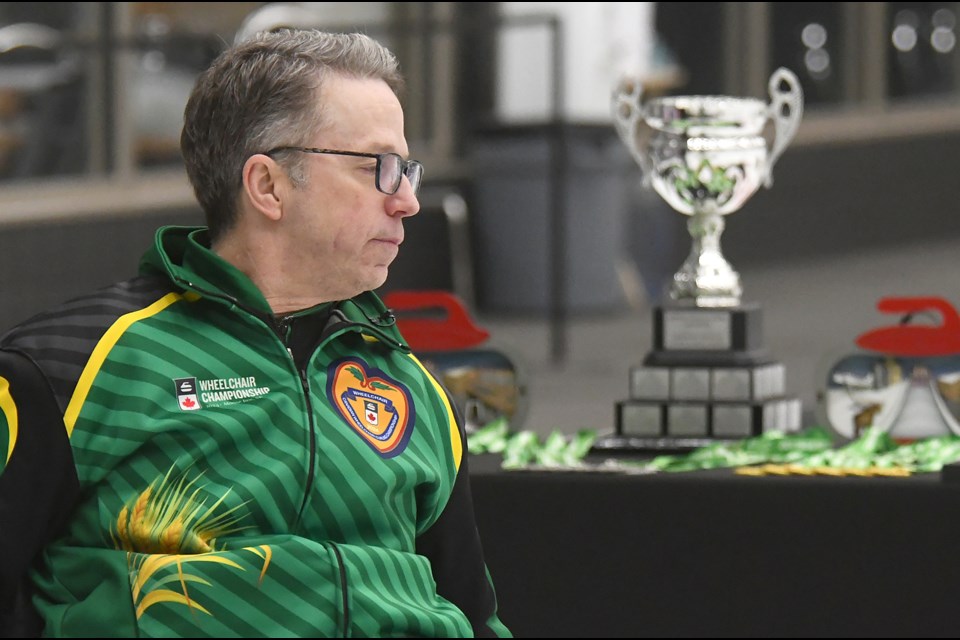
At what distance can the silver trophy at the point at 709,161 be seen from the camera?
3219mm

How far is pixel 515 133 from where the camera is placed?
741 cm

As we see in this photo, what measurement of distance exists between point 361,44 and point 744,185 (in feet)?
5.16

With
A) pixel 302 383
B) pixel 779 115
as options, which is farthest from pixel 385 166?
pixel 779 115

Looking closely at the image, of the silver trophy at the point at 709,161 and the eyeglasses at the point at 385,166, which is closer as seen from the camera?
the eyeglasses at the point at 385,166

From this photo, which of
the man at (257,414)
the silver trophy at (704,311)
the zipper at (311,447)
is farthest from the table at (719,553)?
the zipper at (311,447)

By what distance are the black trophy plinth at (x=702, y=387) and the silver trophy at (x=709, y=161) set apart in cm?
7

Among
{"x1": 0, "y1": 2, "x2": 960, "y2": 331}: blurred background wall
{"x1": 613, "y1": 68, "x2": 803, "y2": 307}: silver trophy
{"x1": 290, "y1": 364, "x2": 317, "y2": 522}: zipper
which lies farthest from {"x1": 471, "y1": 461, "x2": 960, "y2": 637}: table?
{"x1": 0, "y1": 2, "x2": 960, "y2": 331}: blurred background wall

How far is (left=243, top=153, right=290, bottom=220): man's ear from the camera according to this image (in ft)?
5.86

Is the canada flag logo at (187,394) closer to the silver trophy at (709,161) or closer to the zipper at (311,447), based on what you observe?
the zipper at (311,447)

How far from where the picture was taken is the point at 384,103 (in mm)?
1802

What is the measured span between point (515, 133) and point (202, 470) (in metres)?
5.78

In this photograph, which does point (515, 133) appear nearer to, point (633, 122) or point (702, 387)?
point (633, 122)

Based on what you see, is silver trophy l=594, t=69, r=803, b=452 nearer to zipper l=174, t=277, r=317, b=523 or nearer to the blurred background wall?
zipper l=174, t=277, r=317, b=523

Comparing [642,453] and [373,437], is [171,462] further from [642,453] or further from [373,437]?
[642,453]
